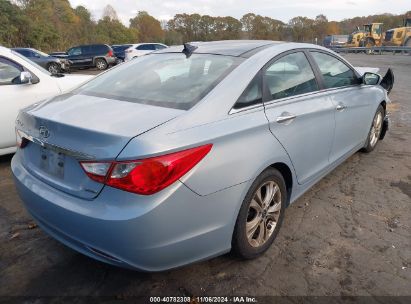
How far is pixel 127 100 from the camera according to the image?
2586 millimetres

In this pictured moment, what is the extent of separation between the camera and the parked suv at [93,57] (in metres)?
22.3

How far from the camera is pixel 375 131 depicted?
5.11 m

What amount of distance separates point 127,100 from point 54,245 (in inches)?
53.6

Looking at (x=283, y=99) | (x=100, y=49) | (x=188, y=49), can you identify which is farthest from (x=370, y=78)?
(x=100, y=49)

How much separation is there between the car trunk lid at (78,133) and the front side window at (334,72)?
1.96m

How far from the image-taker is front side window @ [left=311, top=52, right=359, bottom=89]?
362 cm

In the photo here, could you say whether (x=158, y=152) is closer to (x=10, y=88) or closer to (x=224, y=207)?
(x=224, y=207)

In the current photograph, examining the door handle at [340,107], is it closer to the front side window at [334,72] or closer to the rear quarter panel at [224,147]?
the front side window at [334,72]

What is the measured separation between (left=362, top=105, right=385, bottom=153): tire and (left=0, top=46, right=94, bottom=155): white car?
3755 mm

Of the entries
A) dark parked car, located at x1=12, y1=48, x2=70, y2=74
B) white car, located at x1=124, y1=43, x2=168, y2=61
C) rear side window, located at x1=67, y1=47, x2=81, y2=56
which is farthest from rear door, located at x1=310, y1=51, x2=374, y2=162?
rear side window, located at x1=67, y1=47, x2=81, y2=56

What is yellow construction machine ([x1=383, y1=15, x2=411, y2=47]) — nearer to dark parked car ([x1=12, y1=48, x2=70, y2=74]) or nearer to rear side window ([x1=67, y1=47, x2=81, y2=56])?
rear side window ([x1=67, y1=47, x2=81, y2=56])

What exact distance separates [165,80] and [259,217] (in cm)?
126

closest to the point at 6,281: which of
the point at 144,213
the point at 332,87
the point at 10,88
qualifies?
the point at 144,213

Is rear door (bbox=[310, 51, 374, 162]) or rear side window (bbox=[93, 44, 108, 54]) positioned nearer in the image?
rear door (bbox=[310, 51, 374, 162])
